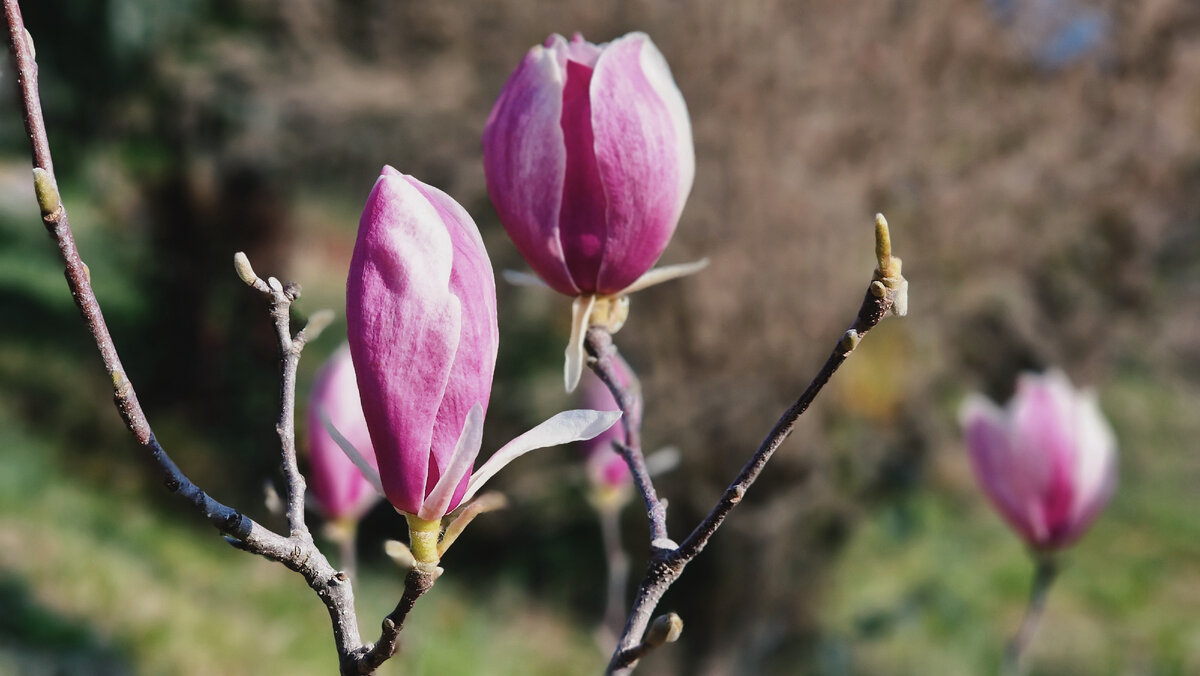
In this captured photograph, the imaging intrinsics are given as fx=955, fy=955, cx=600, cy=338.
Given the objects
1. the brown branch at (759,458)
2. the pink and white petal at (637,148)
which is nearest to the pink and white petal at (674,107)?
the pink and white petal at (637,148)

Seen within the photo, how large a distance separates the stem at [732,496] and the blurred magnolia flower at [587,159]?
0.31 feet

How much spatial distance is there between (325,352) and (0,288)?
44.3 inches

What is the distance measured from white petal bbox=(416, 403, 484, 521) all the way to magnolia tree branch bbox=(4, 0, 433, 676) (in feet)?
0.08

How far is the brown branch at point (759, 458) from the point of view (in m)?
0.29

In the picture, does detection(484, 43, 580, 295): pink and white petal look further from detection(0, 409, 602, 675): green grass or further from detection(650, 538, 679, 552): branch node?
detection(0, 409, 602, 675): green grass

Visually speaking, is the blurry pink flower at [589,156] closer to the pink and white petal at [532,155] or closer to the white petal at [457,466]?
the pink and white petal at [532,155]

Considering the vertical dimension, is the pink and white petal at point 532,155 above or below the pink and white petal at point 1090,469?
above

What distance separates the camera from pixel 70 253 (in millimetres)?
275

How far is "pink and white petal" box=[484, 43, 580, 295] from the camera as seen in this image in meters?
0.39

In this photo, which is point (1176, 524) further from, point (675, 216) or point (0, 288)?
point (0, 288)

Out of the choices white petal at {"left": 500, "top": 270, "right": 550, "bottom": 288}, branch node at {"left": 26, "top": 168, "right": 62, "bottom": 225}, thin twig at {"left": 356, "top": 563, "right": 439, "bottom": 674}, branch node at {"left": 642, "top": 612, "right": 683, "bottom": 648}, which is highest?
branch node at {"left": 26, "top": 168, "right": 62, "bottom": 225}

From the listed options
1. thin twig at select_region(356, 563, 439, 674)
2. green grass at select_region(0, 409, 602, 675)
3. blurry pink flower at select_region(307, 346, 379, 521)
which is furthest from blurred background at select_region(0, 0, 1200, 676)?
thin twig at select_region(356, 563, 439, 674)

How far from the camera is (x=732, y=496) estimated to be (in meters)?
0.32

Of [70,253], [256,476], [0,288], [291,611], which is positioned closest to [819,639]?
[291,611]
